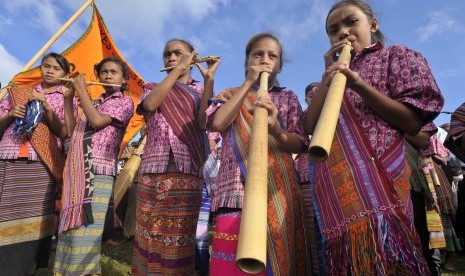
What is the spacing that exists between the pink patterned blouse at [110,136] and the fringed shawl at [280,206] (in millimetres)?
1484

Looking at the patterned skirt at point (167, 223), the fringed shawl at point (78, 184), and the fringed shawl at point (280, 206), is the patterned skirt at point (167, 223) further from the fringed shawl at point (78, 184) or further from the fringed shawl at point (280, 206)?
the fringed shawl at point (280, 206)

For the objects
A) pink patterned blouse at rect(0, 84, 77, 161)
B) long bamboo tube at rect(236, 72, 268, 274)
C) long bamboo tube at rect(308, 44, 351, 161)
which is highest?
pink patterned blouse at rect(0, 84, 77, 161)

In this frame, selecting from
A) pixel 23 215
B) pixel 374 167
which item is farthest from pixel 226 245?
pixel 23 215

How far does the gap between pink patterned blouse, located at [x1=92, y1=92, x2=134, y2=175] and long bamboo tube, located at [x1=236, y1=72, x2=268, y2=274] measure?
2.05m

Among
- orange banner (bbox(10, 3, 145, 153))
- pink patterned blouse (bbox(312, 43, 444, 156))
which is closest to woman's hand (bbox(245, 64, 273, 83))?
pink patterned blouse (bbox(312, 43, 444, 156))

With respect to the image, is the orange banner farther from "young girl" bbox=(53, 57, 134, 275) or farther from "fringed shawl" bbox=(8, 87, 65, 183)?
"young girl" bbox=(53, 57, 134, 275)

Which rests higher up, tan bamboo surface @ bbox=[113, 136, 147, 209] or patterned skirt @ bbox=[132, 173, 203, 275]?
tan bamboo surface @ bbox=[113, 136, 147, 209]

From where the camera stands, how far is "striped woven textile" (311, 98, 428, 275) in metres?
1.45

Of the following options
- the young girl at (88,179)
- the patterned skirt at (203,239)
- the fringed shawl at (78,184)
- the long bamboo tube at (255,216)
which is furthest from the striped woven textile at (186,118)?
the long bamboo tube at (255,216)

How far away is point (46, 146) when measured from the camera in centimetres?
353

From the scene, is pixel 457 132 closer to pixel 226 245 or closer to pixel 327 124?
pixel 327 124

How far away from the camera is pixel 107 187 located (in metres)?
3.32

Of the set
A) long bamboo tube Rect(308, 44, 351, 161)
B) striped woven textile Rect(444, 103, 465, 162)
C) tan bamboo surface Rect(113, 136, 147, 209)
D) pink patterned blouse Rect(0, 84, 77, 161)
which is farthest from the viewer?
tan bamboo surface Rect(113, 136, 147, 209)

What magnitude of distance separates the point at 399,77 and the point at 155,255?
1890 mm
